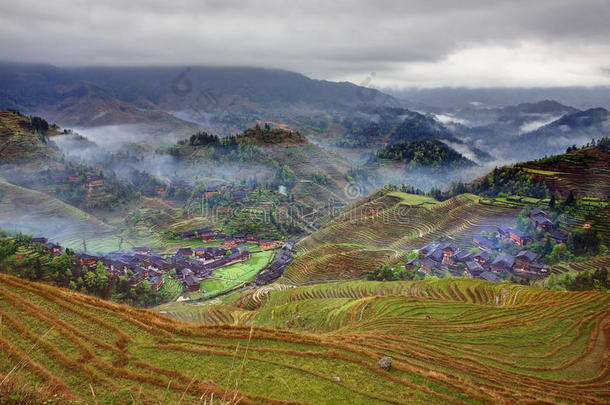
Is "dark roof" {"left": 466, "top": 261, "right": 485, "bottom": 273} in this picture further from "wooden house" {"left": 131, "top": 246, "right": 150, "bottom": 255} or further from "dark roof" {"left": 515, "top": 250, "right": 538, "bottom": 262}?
"wooden house" {"left": 131, "top": 246, "right": 150, "bottom": 255}

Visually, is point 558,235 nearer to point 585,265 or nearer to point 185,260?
point 585,265

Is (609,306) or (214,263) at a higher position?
(609,306)

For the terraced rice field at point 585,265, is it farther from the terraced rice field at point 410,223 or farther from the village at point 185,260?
the village at point 185,260

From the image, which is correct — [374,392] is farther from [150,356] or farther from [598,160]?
[598,160]

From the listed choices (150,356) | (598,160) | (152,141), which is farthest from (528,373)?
(152,141)

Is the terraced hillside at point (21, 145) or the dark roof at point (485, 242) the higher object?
the terraced hillside at point (21, 145)

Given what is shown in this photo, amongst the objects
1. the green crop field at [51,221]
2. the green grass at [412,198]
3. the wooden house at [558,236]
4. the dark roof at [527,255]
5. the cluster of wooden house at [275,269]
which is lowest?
the cluster of wooden house at [275,269]

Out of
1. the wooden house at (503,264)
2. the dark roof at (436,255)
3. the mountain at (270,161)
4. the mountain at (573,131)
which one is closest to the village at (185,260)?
the dark roof at (436,255)

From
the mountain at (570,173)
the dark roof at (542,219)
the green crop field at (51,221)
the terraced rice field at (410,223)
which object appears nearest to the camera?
the dark roof at (542,219)
